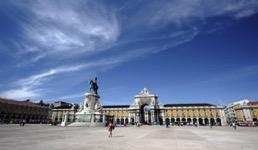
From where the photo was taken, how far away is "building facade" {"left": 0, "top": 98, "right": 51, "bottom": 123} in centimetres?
7756

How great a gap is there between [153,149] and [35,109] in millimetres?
101152

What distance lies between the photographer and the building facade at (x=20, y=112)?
77562 mm

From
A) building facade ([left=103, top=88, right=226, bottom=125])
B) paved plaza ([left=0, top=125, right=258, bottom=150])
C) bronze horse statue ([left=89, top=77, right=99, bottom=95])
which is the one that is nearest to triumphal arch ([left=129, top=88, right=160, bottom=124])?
building facade ([left=103, top=88, right=226, bottom=125])

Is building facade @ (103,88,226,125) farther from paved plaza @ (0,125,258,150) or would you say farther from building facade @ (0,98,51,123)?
paved plaza @ (0,125,258,150)

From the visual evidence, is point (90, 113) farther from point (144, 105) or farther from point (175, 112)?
point (175, 112)

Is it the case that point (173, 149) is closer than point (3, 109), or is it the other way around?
point (173, 149)

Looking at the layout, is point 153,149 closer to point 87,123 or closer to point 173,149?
point 173,149

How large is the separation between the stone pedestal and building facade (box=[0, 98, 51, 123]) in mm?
48733

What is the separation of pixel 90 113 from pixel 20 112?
213 feet

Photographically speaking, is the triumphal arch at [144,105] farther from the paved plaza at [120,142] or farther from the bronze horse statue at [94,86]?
the paved plaza at [120,142]

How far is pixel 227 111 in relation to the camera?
131m

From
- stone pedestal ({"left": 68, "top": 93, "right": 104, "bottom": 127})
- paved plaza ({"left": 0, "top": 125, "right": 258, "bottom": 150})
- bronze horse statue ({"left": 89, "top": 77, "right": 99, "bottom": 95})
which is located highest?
bronze horse statue ({"left": 89, "top": 77, "right": 99, "bottom": 95})

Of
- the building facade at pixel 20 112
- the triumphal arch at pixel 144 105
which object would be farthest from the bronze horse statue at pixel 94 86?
the triumphal arch at pixel 144 105

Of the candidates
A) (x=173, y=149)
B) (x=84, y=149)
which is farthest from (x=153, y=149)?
(x=84, y=149)
